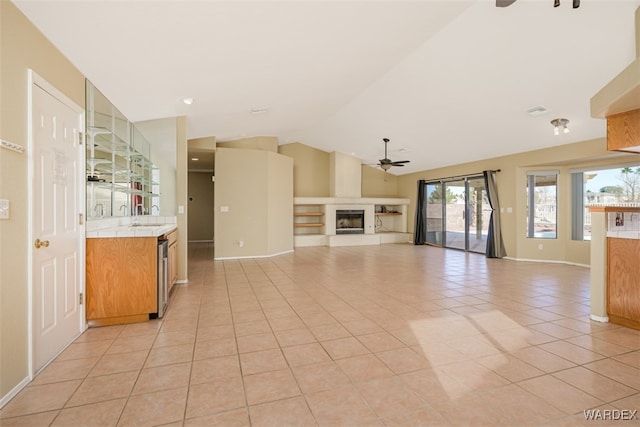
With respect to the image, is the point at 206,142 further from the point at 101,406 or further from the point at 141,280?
the point at 101,406

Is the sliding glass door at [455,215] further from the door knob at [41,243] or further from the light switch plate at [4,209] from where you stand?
the light switch plate at [4,209]

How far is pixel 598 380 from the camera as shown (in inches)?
85.7

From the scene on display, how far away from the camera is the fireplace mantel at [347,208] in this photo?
32.9 ft

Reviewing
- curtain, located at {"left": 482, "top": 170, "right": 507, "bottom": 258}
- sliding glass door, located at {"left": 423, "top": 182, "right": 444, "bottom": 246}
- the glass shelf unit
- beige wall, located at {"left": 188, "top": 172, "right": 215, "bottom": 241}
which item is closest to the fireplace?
sliding glass door, located at {"left": 423, "top": 182, "right": 444, "bottom": 246}

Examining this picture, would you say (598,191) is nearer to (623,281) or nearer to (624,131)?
(623,281)

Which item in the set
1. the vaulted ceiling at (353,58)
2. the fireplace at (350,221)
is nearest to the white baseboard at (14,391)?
the vaulted ceiling at (353,58)

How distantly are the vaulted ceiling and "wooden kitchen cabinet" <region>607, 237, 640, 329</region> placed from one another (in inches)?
85.6

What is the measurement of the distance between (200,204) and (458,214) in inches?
323

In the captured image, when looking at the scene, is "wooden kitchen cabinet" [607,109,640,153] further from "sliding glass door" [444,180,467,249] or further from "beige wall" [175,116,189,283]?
"sliding glass door" [444,180,467,249]

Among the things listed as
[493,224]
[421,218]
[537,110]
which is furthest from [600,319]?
[421,218]

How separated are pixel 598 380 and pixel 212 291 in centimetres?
420

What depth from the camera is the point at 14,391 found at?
1.99m

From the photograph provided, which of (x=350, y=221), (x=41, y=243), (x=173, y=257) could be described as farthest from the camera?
(x=350, y=221)

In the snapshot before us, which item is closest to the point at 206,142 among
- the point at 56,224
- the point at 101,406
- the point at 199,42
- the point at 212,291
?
the point at 212,291
